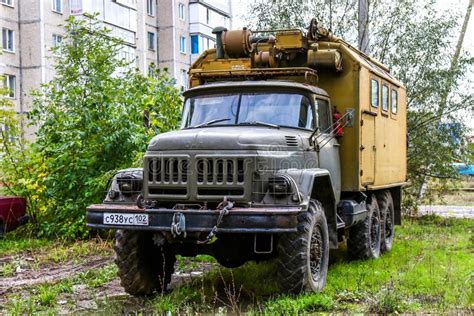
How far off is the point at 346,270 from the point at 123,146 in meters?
5.30

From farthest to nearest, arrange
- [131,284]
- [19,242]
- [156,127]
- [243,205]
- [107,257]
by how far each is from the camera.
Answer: [156,127]
[19,242]
[107,257]
[131,284]
[243,205]

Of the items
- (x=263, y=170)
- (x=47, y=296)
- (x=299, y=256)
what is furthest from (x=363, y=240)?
(x=47, y=296)

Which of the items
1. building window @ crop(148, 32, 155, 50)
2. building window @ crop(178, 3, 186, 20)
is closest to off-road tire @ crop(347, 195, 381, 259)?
building window @ crop(148, 32, 155, 50)

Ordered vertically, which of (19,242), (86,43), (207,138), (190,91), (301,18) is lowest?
(19,242)

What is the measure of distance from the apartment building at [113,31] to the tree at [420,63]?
483 inches

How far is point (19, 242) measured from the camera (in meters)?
13.4

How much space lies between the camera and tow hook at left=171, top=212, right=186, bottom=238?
7.29 m

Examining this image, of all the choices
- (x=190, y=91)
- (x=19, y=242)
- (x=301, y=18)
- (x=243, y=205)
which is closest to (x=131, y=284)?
(x=243, y=205)

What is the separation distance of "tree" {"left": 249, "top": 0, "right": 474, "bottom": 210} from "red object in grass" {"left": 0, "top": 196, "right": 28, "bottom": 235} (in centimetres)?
860

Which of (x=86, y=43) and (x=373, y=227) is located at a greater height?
(x=86, y=43)

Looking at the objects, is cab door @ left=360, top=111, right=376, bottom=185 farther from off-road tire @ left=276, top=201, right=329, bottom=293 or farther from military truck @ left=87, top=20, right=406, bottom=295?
off-road tire @ left=276, top=201, right=329, bottom=293

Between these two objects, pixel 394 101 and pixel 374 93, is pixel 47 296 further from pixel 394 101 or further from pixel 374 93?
pixel 394 101

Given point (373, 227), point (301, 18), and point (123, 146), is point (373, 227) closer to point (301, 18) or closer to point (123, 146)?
point (123, 146)

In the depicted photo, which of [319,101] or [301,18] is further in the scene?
[301,18]
